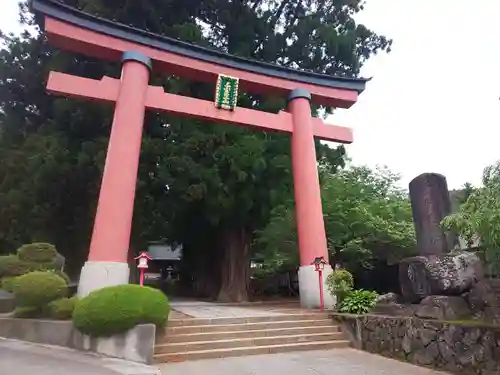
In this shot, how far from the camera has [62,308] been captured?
6949 millimetres

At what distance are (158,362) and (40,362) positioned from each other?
64.4 inches

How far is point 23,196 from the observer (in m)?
12.1

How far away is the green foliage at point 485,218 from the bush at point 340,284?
4.34 metres

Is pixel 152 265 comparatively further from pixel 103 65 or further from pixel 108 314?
pixel 108 314

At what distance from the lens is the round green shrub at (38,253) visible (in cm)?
935

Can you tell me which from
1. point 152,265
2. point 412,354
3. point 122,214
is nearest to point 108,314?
point 122,214

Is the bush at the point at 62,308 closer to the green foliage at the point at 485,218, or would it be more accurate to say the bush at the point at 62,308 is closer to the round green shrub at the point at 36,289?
the round green shrub at the point at 36,289

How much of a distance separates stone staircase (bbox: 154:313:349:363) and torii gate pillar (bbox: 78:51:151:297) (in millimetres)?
1940

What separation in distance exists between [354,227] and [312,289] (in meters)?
3.58

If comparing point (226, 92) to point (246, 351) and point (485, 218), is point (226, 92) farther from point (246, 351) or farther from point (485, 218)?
point (485, 218)

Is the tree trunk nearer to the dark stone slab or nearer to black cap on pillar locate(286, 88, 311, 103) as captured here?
black cap on pillar locate(286, 88, 311, 103)

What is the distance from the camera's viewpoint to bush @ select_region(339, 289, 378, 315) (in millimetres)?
7980

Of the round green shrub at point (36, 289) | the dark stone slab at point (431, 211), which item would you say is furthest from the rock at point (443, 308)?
the round green shrub at point (36, 289)

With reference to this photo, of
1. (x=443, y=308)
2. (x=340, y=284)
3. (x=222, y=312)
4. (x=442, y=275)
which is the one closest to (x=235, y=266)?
(x=222, y=312)
